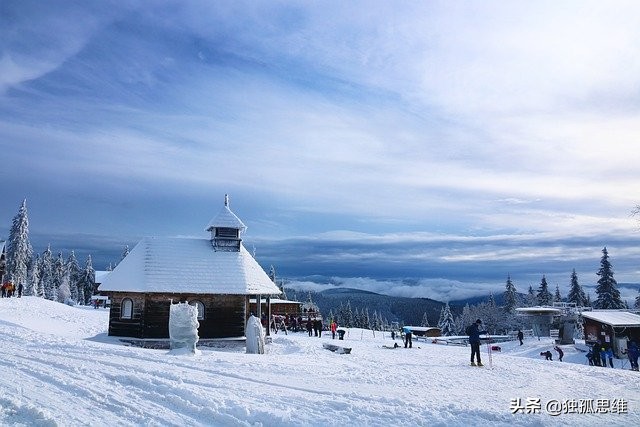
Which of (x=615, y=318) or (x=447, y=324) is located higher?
(x=615, y=318)

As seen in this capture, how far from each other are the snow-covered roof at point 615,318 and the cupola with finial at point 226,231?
31.8m

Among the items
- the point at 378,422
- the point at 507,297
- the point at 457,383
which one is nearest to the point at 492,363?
the point at 457,383

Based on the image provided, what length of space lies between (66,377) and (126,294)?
18.5m

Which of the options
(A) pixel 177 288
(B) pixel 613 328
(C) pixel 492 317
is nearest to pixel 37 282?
(A) pixel 177 288

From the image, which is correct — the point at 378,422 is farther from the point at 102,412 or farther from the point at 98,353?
the point at 98,353

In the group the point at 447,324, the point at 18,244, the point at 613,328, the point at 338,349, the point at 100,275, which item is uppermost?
the point at 18,244

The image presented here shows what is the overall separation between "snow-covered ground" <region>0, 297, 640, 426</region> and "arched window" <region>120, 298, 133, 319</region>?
9.65m

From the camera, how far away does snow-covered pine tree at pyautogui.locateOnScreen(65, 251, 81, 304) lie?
98.4 metres

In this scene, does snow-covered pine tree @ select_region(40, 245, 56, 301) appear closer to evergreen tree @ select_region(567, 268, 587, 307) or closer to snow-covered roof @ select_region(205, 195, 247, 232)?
snow-covered roof @ select_region(205, 195, 247, 232)

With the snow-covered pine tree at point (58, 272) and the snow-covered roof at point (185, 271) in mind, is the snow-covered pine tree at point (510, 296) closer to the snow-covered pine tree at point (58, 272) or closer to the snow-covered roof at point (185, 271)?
the snow-covered roof at point (185, 271)

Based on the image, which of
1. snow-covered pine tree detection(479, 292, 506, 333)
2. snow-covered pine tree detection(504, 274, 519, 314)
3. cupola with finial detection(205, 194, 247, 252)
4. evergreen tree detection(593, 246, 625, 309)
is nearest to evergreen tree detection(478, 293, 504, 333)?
snow-covered pine tree detection(479, 292, 506, 333)

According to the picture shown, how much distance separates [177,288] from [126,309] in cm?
367

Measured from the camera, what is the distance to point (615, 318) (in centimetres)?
4259

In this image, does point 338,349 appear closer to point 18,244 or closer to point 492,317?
point 18,244
